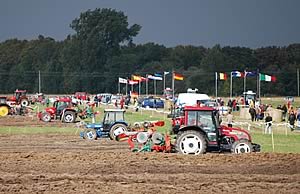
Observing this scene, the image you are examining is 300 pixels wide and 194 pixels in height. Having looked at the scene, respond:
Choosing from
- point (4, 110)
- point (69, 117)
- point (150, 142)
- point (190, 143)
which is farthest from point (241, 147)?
point (4, 110)

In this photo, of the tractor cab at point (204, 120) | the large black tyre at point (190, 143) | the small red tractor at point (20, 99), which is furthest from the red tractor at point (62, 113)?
the large black tyre at point (190, 143)

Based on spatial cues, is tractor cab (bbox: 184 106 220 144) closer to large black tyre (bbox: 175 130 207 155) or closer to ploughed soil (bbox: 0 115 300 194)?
large black tyre (bbox: 175 130 207 155)

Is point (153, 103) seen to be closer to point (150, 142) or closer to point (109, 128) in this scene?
point (109, 128)

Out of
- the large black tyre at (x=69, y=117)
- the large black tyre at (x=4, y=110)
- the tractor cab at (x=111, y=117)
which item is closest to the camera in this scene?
the tractor cab at (x=111, y=117)

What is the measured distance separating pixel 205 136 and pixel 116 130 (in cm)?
954

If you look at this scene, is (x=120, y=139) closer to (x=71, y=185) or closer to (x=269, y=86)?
(x=71, y=185)

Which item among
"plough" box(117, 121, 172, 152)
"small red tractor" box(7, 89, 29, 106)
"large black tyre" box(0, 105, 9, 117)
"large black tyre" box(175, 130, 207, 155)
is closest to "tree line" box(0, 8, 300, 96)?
"small red tractor" box(7, 89, 29, 106)

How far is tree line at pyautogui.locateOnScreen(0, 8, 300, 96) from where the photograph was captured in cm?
11339

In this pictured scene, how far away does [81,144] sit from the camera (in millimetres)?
25688

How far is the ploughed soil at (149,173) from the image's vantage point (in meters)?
13.0

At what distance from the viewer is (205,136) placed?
19.8 meters

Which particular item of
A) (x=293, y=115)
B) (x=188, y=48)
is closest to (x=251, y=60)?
(x=188, y=48)

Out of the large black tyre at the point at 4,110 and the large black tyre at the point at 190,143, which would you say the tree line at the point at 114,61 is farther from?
the large black tyre at the point at 190,143

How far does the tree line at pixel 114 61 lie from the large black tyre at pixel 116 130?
79.1 m
